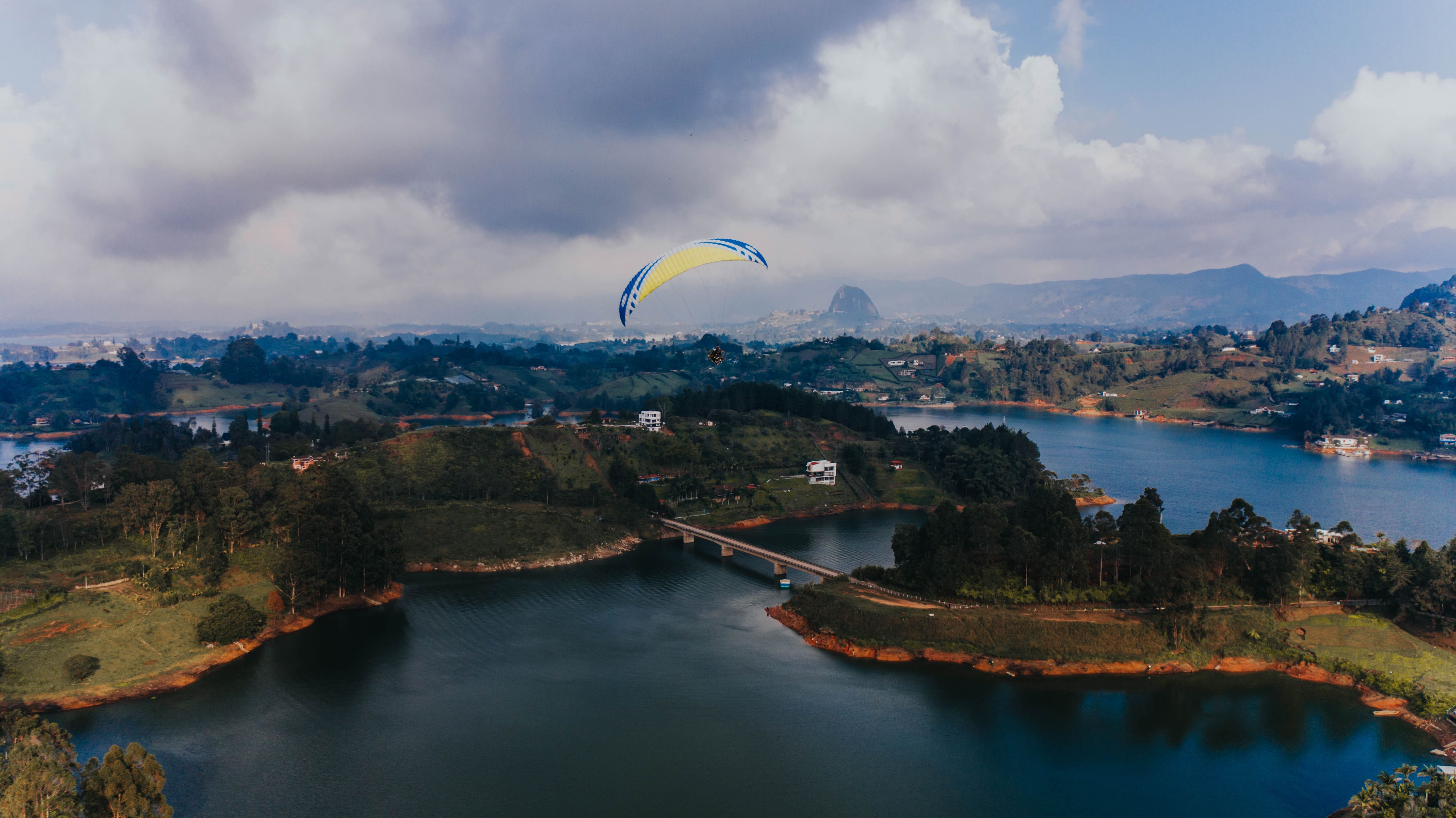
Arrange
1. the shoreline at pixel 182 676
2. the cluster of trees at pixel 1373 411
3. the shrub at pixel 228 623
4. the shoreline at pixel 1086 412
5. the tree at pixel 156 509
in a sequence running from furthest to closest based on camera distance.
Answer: the shoreline at pixel 1086 412, the cluster of trees at pixel 1373 411, the tree at pixel 156 509, the shrub at pixel 228 623, the shoreline at pixel 182 676

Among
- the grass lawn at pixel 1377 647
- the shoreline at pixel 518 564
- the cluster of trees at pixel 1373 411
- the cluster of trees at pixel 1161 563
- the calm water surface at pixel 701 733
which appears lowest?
the calm water surface at pixel 701 733

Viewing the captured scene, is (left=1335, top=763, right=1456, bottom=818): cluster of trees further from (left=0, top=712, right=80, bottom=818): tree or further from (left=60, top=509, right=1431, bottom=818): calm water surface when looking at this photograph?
(left=0, top=712, right=80, bottom=818): tree

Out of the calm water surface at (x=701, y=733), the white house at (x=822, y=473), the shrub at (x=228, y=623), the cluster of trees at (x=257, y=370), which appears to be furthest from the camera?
the cluster of trees at (x=257, y=370)

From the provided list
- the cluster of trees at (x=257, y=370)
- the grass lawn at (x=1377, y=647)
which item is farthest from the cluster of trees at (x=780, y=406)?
the cluster of trees at (x=257, y=370)

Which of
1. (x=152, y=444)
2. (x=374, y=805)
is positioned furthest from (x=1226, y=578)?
(x=152, y=444)

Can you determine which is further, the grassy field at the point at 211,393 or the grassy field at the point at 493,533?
the grassy field at the point at 211,393

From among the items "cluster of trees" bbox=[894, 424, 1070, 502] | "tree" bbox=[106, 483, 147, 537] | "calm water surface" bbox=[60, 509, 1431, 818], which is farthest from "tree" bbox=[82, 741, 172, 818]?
"cluster of trees" bbox=[894, 424, 1070, 502]

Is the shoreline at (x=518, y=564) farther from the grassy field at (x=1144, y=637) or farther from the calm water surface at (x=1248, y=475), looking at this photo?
the calm water surface at (x=1248, y=475)
